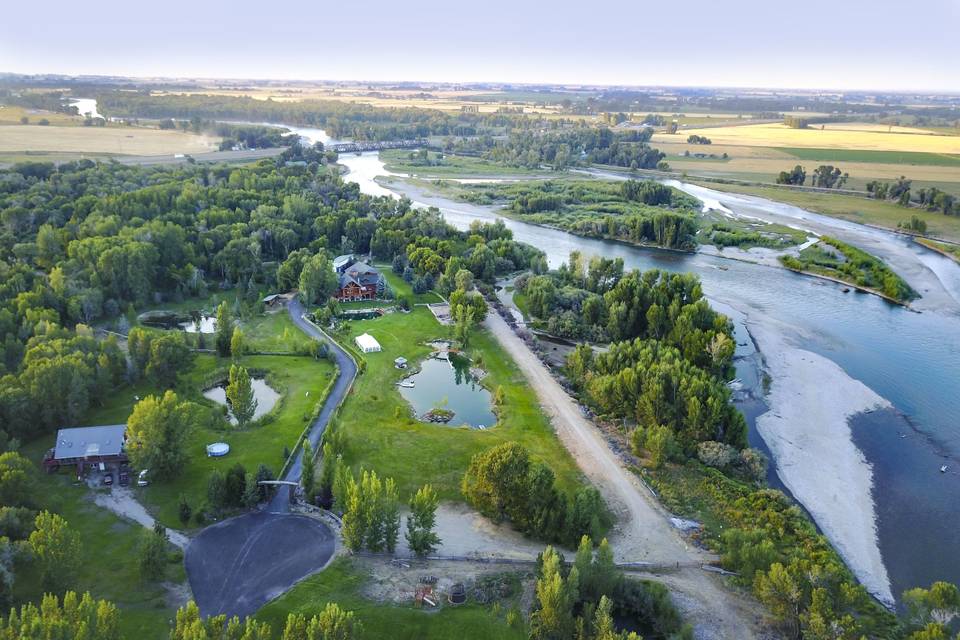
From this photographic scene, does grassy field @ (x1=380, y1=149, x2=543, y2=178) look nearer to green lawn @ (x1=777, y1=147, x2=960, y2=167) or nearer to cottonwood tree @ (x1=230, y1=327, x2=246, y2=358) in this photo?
green lawn @ (x1=777, y1=147, x2=960, y2=167)

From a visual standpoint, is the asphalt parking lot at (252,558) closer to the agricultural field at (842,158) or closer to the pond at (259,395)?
the pond at (259,395)

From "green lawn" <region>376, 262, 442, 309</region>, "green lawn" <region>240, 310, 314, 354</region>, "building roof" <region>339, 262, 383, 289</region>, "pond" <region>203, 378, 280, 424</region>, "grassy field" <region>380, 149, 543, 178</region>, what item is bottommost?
"pond" <region>203, 378, 280, 424</region>

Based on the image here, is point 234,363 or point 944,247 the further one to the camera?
point 944,247

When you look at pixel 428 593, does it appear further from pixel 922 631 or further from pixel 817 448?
pixel 817 448

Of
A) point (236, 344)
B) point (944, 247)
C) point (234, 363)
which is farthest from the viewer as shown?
point (944, 247)

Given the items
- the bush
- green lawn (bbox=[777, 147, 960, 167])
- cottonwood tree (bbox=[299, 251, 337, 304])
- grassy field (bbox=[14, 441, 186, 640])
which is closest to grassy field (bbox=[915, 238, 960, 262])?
the bush

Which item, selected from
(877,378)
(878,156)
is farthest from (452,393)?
(878,156)

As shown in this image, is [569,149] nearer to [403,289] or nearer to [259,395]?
[403,289]
